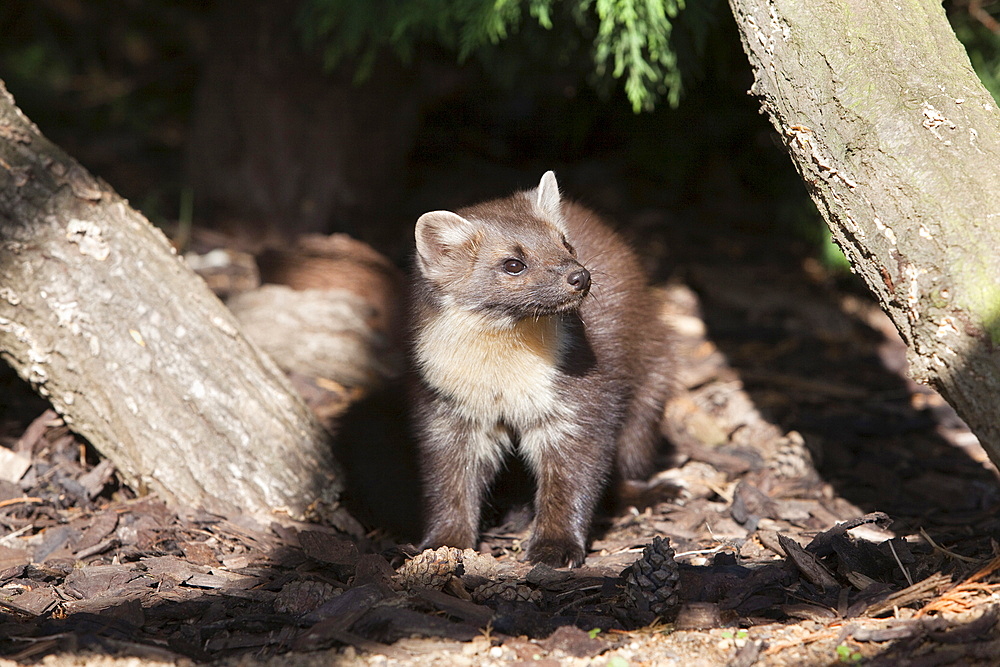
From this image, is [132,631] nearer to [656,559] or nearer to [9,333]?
[9,333]

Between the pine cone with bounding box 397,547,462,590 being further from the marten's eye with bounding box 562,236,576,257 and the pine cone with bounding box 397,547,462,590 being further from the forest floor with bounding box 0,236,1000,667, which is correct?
the marten's eye with bounding box 562,236,576,257

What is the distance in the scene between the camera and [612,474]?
5.52 m

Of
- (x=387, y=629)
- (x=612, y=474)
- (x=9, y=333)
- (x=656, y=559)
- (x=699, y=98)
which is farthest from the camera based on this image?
(x=699, y=98)

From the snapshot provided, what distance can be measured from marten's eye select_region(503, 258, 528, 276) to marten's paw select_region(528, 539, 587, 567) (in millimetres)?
1341

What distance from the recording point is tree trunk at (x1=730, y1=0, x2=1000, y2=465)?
3396 millimetres

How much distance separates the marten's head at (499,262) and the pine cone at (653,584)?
3.85ft

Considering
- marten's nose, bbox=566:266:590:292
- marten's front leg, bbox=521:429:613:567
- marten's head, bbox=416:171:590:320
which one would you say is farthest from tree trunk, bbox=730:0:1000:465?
marten's front leg, bbox=521:429:613:567

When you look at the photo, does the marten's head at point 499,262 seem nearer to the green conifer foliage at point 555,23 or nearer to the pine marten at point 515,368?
the pine marten at point 515,368

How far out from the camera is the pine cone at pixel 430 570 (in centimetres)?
400

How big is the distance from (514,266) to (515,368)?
1.64 ft

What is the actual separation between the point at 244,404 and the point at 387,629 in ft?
5.58

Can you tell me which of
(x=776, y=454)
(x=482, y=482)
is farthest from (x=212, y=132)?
(x=776, y=454)

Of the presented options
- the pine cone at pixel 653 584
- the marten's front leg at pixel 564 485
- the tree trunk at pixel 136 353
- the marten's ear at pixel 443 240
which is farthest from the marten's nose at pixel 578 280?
the tree trunk at pixel 136 353

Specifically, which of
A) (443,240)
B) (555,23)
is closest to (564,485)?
(443,240)
